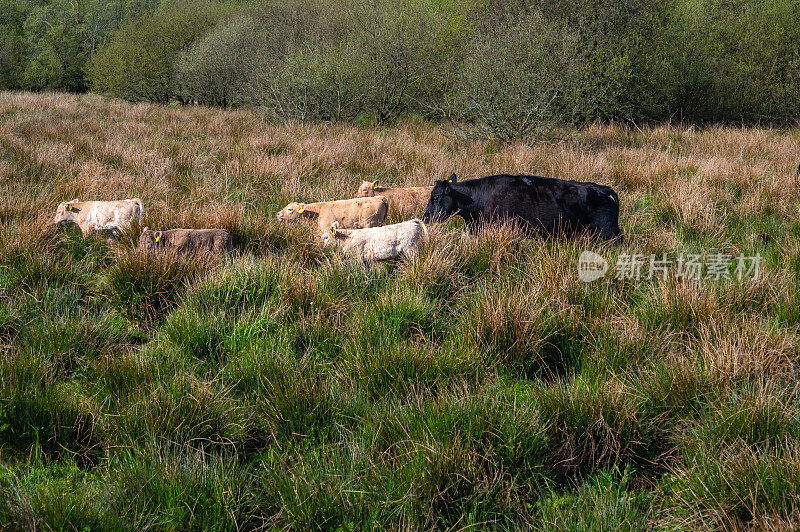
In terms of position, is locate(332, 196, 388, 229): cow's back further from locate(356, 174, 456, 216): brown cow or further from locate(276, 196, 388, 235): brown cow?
locate(356, 174, 456, 216): brown cow

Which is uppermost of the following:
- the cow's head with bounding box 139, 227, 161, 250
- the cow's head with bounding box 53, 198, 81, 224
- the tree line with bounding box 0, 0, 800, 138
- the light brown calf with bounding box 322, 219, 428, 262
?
the tree line with bounding box 0, 0, 800, 138

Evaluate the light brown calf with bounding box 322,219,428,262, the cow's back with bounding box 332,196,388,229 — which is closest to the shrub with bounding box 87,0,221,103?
the cow's back with bounding box 332,196,388,229

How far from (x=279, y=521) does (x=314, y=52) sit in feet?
47.6

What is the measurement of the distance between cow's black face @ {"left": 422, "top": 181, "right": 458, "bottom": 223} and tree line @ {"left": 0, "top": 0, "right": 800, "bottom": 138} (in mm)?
5854

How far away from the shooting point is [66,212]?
5.12 meters

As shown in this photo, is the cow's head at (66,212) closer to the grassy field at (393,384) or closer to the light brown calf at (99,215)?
the light brown calf at (99,215)

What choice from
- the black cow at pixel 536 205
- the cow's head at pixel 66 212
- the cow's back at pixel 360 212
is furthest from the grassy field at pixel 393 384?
the cow's back at pixel 360 212

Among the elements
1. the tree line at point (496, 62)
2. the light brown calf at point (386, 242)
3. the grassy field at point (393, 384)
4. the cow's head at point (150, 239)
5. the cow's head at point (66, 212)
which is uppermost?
the tree line at point (496, 62)

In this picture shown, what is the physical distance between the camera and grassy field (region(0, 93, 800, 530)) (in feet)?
6.76

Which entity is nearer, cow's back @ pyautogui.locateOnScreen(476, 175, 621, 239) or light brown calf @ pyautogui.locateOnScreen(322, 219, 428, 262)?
light brown calf @ pyautogui.locateOnScreen(322, 219, 428, 262)

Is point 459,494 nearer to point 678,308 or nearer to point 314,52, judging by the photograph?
point 678,308

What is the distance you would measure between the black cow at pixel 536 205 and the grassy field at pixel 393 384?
1.01 ft

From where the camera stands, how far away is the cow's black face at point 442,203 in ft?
16.3

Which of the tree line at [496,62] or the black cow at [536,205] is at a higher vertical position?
the tree line at [496,62]
